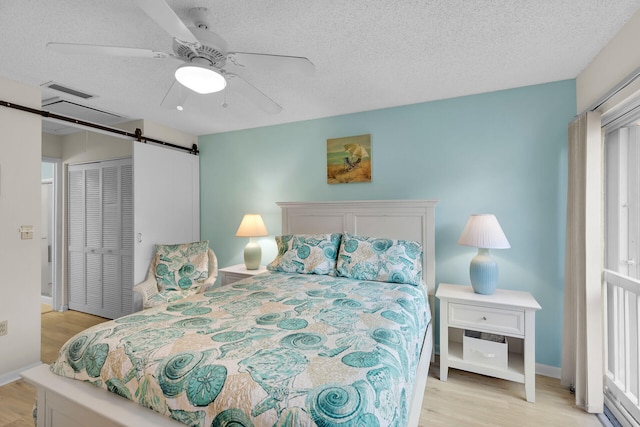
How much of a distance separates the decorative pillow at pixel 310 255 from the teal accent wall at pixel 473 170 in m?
0.68

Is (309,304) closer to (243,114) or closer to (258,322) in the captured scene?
(258,322)

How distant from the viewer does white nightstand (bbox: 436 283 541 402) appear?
2.13 metres

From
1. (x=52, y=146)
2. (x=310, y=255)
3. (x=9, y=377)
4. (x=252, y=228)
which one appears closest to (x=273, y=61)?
(x=310, y=255)

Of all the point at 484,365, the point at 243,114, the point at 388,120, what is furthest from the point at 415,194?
the point at 243,114

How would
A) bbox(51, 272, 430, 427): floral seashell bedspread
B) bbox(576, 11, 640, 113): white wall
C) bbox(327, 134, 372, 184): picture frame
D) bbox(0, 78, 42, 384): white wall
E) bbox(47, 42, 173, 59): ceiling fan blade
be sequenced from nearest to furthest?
bbox(51, 272, 430, 427): floral seashell bedspread < bbox(47, 42, 173, 59): ceiling fan blade < bbox(576, 11, 640, 113): white wall < bbox(0, 78, 42, 384): white wall < bbox(327, 134, 372, 184): picture frame

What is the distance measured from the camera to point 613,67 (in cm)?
187

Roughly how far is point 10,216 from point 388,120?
133 inches

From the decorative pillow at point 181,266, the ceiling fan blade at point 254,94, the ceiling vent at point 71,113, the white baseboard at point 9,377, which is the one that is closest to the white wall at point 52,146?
the ceiling vent at point 71,113

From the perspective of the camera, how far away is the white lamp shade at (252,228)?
10.8 ft

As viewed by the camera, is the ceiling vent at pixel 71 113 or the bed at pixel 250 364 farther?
the ceiling vent at pixel 71 113

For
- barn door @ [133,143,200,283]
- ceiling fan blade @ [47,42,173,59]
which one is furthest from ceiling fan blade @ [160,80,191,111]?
barn door @ [133,143,200,283]

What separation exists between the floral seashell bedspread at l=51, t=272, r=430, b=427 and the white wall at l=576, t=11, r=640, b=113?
1844 mm

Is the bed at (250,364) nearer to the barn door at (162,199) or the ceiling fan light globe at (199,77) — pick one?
the ceiling fan light globe at (199,77)

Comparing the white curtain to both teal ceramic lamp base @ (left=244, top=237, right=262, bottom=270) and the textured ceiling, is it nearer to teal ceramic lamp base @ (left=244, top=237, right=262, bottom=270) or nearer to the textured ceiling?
the textured ceiling
